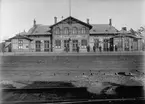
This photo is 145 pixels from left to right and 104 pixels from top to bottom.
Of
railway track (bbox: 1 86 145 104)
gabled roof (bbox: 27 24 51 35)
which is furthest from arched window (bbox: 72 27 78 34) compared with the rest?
railway track (bbox: 1 86 145 104)

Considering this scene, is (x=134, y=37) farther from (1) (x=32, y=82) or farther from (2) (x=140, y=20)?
(1) (x=32, y=82)

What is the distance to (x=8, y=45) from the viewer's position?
2443 millimetres

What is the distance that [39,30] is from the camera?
2.43 meters

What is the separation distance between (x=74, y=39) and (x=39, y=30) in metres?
0.69

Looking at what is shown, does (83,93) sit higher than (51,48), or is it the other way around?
(51,48)

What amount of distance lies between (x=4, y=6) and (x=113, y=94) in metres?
2.58

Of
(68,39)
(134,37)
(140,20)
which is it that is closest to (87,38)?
(68,39)

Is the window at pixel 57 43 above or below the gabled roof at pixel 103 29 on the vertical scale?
below

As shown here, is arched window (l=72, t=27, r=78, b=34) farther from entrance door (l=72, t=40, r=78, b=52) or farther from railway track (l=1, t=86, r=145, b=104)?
railway track (l=1, t=86, r=145, b=104)

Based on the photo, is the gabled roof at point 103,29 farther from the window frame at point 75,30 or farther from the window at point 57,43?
the window at point 57,43

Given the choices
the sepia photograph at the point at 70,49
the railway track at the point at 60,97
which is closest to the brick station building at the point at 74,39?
the sepia photograph at the point at 70,49

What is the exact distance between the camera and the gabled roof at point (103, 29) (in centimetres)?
244

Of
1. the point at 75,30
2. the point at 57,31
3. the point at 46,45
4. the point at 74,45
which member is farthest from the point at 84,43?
the point at 46,45

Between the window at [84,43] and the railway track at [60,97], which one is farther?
the window at [84,43]
